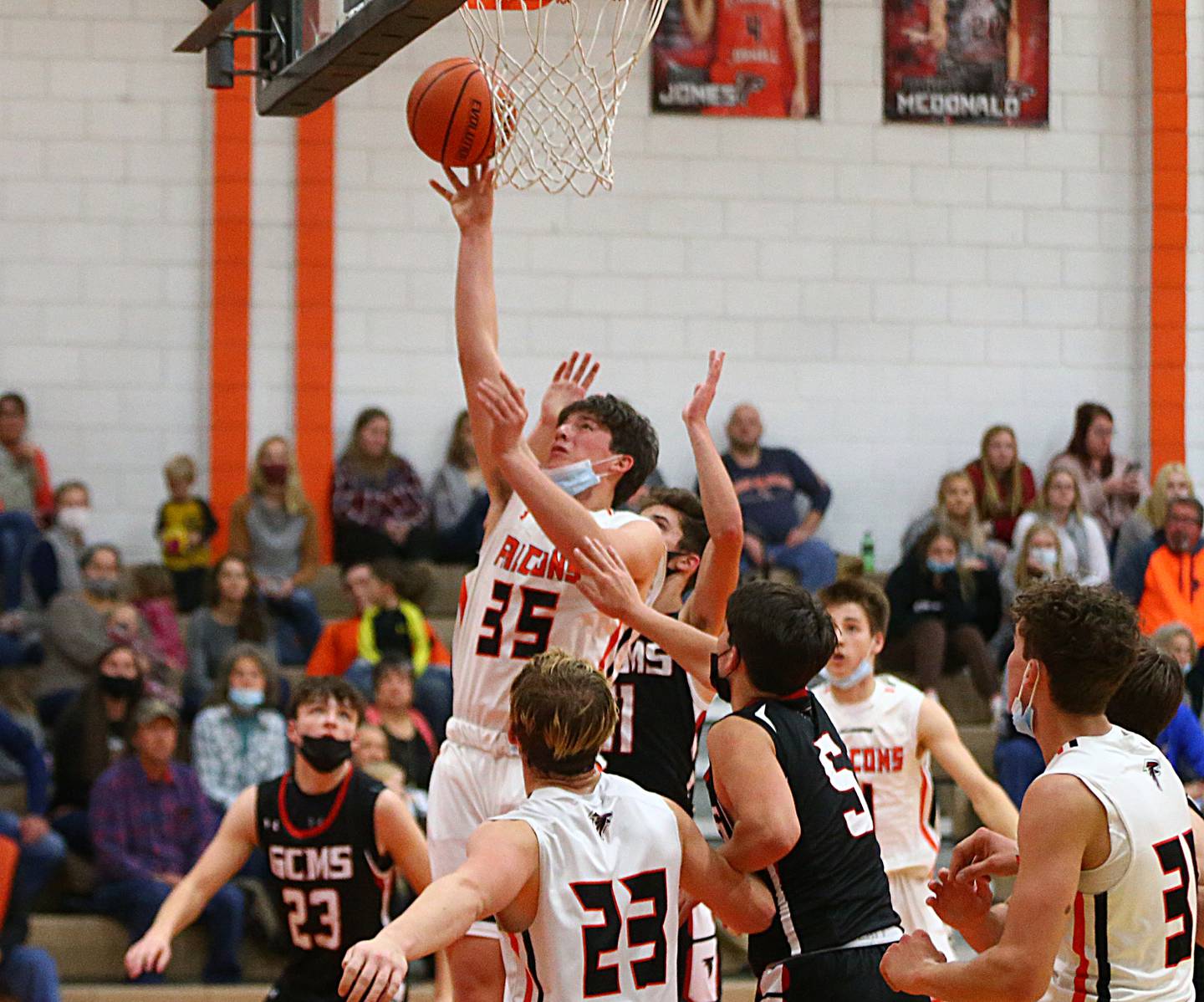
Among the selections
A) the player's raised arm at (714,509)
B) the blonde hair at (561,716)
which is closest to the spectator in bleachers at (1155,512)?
the player's raised arm at (714,509)

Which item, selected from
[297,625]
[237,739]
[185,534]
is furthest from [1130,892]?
[185,534]

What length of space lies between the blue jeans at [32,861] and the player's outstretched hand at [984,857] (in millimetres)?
5258

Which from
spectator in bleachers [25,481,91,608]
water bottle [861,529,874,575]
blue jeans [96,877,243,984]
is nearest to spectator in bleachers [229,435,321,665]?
spectator in bleachers [25,481,91,608]

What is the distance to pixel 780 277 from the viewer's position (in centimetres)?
1167

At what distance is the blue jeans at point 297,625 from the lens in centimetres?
994

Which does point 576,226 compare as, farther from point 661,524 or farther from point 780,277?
point 661,524

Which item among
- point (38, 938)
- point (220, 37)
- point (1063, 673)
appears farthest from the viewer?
point (38, 938)

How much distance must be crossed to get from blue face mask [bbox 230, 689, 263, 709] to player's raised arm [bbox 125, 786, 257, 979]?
3.05 metres

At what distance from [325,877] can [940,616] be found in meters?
5.58

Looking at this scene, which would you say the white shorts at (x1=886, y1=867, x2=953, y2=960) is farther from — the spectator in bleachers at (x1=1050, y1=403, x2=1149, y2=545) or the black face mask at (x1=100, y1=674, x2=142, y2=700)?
the spectator in bleachers at (x1=1050, y1=403, x2=1149, y2=545)

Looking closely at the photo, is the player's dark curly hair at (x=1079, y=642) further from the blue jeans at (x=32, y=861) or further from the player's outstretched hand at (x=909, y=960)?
the blue jeans at (x=32, y=861)

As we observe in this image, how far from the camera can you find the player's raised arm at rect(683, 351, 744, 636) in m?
4.79

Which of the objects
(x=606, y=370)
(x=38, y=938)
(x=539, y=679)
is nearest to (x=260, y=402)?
(x=606, y=370)

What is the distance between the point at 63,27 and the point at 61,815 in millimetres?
5448
